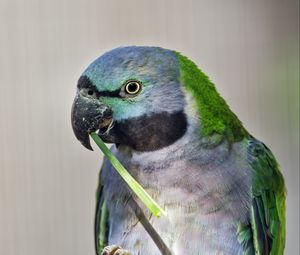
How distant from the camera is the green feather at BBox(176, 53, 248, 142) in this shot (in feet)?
1.74

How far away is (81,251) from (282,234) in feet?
0.73

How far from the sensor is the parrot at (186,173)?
518mm

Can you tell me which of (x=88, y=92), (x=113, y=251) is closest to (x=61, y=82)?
(x=88, y=92)

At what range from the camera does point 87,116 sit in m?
0.49

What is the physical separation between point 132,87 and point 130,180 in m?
0.09

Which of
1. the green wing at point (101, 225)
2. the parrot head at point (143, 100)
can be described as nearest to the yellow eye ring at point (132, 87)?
the parrot head at point (143, 100)

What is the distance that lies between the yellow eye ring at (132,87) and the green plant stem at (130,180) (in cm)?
5

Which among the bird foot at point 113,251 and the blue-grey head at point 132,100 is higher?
the blue-grey head at point 132,100

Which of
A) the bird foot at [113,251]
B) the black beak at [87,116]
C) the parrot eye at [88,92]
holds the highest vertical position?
the parrot eye at [88,92]

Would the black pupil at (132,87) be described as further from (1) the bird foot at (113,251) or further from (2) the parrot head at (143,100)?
(1) the bird foot at (113,251)

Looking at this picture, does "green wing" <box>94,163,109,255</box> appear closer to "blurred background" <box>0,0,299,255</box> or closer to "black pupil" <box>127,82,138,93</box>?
"blurred background" <box>0,0,299,255</box>

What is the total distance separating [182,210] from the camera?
541 mm

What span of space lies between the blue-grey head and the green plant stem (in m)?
0.01

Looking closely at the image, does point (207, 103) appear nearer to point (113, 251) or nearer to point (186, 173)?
point (186, 173)
